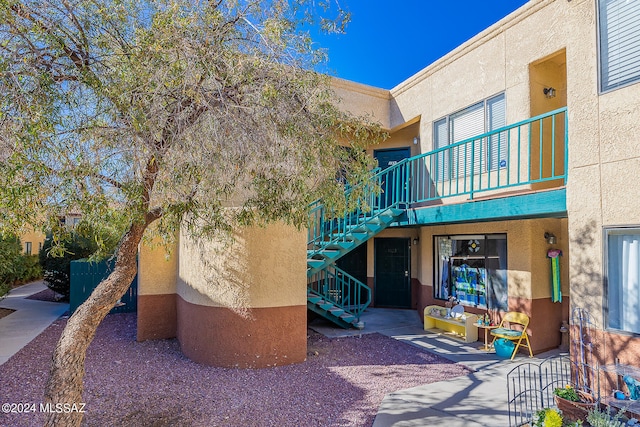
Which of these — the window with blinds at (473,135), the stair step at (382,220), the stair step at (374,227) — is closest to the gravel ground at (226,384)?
the stair step at (374,227)

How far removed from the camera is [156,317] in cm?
841

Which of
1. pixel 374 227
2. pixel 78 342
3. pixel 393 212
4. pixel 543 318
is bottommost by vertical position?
pixel 543 318

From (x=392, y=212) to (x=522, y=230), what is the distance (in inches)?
109

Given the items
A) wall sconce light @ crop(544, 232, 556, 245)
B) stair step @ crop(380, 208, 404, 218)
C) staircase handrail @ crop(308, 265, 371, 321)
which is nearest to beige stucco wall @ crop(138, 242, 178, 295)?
staircase handrail @ crop(308, 265, 371, 321)

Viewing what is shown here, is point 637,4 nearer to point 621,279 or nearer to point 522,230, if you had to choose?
point 621,279

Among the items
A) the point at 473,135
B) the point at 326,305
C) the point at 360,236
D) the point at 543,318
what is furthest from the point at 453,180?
the point at 326,305

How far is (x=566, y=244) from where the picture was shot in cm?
771

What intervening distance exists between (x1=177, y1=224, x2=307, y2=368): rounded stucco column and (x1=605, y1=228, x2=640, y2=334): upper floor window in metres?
4.37

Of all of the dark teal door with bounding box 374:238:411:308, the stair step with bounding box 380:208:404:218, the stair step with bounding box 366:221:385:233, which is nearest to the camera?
the stair step with bounding box 366:221:385:233

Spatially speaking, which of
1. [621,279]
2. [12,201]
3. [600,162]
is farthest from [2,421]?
[600,162]

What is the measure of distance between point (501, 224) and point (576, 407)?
442 centimetres

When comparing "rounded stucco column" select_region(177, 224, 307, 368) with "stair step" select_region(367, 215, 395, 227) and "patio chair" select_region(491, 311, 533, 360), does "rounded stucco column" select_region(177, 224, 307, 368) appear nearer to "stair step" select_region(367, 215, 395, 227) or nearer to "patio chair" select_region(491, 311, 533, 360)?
"stair step" select_region(367, 215, 395, 227)

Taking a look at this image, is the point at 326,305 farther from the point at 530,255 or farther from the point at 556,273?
the point at 556,273

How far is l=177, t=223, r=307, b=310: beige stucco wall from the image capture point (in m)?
6.61
